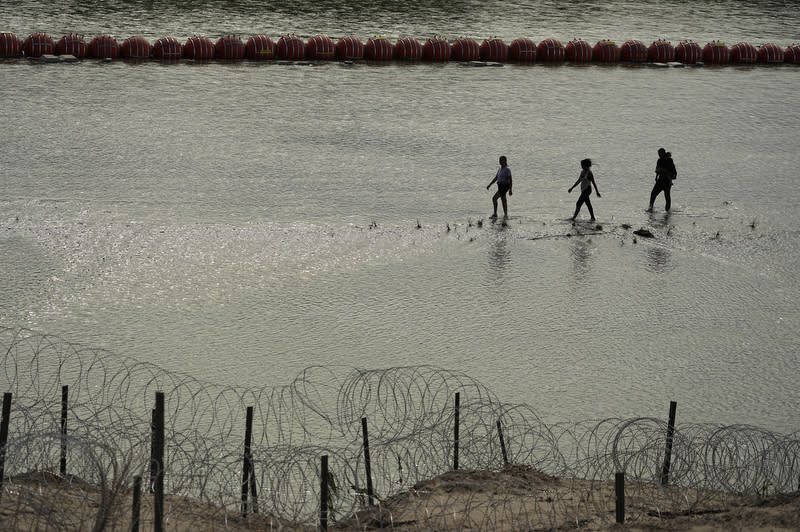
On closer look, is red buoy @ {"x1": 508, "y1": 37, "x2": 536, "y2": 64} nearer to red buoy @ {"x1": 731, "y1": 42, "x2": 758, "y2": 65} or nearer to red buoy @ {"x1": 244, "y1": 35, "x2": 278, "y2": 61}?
red buoy @ {"x1": 731, "y1": 42, "x2": 758, "y2": 65}

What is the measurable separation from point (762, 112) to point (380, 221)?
1847 centimetres

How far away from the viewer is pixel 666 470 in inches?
483

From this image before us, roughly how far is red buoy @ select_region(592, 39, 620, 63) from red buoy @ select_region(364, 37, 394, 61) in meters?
9.42

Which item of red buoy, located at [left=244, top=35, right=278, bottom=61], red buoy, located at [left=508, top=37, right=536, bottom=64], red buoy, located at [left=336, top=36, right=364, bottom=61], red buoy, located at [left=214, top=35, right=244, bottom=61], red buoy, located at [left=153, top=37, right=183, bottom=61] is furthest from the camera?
red buoy, located at [left=508, top=37, right=536, bottom=64]

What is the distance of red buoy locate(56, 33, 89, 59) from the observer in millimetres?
40438

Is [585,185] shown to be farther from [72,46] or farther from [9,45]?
[9,45]

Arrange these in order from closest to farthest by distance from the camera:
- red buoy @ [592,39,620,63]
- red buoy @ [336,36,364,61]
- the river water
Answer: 1. the river water
2. red buoy @ [336,36,364,61]
3. red buoy @ [592,39,620,63]

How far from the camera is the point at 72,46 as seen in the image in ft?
133

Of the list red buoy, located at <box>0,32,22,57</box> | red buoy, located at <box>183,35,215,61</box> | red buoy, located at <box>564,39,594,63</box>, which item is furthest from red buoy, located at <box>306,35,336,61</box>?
red buoy, located at <box>0,32,22,57</box>

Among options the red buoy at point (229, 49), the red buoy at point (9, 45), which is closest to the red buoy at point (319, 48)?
the red buoy at point (229, 49)

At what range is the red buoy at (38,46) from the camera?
132ft

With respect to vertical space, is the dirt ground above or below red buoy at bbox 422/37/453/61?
A: below

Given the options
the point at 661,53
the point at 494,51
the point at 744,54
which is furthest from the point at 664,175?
the point at 744,54

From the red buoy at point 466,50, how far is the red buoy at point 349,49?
4.24 meters
